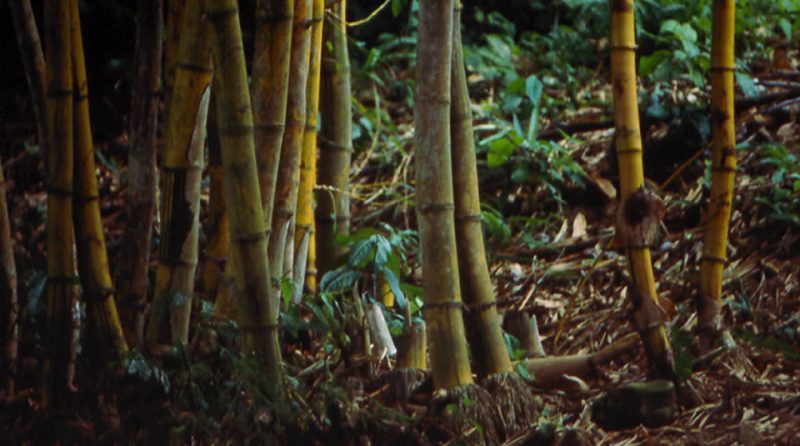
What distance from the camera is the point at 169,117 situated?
1907 millimetres

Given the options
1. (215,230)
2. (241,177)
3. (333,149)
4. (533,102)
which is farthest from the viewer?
(533,102)

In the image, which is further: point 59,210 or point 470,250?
point 470,250

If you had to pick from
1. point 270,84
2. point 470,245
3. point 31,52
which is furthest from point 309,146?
point 31,52

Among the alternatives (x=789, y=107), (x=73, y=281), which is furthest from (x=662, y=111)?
(x=73, y=281)

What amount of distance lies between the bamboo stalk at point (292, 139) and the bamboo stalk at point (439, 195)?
0.33 meters

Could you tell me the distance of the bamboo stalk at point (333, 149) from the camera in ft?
8.57

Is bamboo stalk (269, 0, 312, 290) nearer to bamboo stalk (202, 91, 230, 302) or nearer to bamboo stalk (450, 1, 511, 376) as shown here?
bamboo stalk (202, 91, 230, 302)

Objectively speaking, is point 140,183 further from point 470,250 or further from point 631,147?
point 631,147

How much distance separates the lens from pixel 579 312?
2.78 meters

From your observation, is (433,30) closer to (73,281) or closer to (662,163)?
(73,281)

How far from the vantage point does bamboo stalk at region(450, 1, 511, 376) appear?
1.99 meters

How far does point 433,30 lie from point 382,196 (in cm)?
183

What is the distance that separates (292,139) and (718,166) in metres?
0.92

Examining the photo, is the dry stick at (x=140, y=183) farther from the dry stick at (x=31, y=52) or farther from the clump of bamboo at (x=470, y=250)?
the clump of bamboo at (x=470, y=250)
